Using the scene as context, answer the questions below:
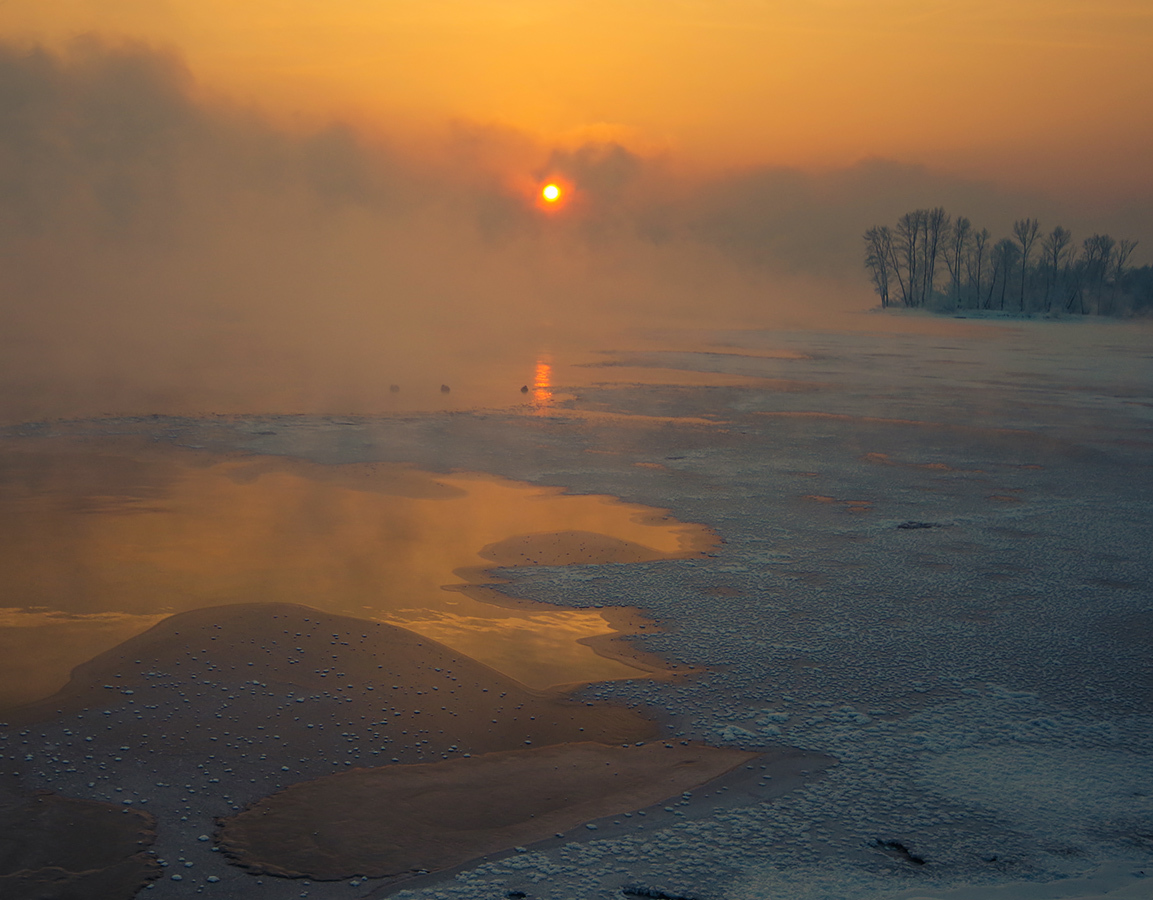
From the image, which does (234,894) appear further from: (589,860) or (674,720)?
(674,720)

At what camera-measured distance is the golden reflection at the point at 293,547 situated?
5.87 metres

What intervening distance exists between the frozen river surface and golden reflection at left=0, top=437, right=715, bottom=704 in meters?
0.43

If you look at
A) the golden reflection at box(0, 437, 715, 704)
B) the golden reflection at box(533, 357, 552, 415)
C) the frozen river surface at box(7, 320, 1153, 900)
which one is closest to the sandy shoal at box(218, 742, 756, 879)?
the frozen river surface at box(7, 320, 1153, 900)

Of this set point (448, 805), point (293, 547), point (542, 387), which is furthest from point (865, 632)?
point (542, 387)

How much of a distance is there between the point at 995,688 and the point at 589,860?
2.85 metres

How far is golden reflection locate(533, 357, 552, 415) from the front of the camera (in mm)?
16828

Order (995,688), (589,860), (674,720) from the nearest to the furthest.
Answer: (589,860), (674,720), (995,688)

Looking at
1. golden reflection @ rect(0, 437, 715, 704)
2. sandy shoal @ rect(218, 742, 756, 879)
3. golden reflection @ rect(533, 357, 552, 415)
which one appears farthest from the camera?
golden reflection @ rect(533, 357, 552, 415)

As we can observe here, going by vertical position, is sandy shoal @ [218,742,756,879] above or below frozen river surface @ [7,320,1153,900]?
below

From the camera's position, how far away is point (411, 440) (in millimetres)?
12938

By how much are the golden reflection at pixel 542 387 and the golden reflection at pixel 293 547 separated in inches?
235

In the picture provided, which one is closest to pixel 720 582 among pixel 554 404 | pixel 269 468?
pixel 269 468

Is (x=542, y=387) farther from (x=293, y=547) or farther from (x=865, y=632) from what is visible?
(x=865, y=632)

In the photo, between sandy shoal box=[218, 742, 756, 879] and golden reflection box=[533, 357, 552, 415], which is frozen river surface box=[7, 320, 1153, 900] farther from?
golden reflection box=[533, 357, 552, 415]
